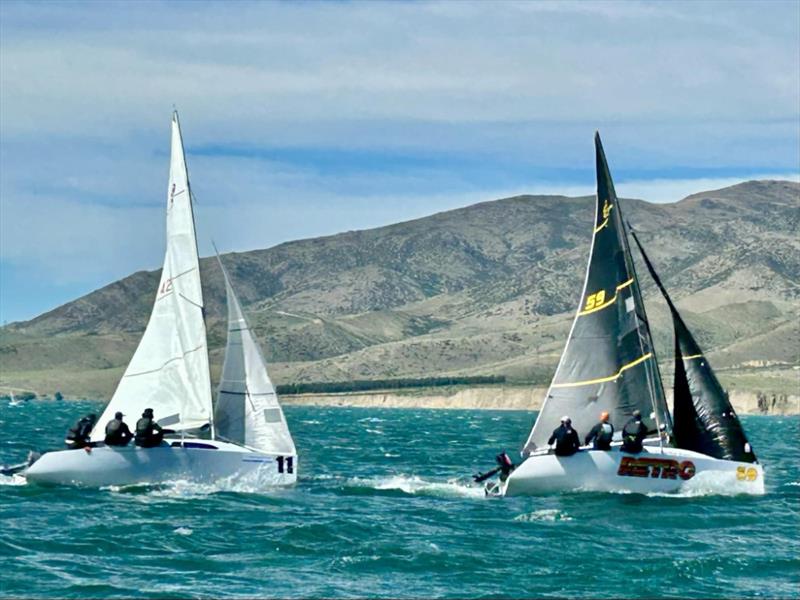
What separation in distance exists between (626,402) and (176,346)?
13654mm

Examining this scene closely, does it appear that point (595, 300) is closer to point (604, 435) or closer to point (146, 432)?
point (604, 435)

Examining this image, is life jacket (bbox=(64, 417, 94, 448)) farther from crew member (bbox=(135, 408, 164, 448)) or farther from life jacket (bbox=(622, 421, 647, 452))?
life jacket (bbox=(622, 421, 647, 452))

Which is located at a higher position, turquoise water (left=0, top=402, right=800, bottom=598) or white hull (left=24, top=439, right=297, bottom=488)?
white hull (left=24, top=439, right=297, bottom=488)

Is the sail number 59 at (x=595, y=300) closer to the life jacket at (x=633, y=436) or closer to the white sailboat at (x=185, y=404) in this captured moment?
the life jacket at (x=633, y=436)

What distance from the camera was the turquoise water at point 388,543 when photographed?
25.5 meters

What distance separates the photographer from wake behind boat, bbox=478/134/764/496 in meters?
39.2

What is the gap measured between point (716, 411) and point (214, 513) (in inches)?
600

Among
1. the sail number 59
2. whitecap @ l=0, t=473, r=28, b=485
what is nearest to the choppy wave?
the sail number 59

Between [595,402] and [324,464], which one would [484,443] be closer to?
[324,464]

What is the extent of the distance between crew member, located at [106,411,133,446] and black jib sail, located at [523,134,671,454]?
11587 mm

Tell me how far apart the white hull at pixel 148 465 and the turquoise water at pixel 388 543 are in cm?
48

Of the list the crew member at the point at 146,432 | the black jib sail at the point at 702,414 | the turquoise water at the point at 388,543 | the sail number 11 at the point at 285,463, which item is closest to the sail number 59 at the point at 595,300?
the black jib sail at the point at 702,414

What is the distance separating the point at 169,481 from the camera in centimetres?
3944

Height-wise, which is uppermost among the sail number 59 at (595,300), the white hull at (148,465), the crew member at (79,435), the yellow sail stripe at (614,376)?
the sail number 59 at (595,300)
